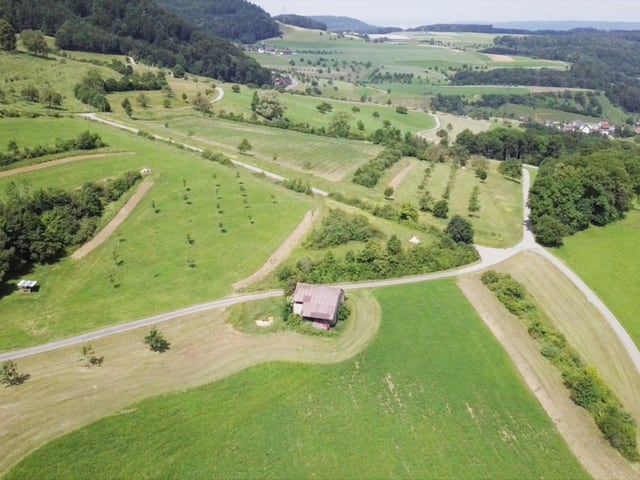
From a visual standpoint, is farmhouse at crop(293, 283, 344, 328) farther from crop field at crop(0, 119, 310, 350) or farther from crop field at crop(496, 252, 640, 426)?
crop field at crop(496, 252, 640, 426)

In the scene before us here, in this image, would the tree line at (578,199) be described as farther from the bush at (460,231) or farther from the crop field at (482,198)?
the bush at (460,231)

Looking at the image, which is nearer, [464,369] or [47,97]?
[464,369]

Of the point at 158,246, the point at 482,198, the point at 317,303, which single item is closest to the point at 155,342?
the point at 317,303

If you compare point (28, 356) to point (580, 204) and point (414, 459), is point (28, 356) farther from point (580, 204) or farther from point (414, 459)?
point (580, 204)

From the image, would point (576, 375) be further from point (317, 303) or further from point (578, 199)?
point (578, 199)

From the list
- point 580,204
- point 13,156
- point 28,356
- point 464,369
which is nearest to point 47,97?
point 13,156

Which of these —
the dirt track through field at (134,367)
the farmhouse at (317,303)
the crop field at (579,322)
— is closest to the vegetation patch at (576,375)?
the crop field at (579,322)
